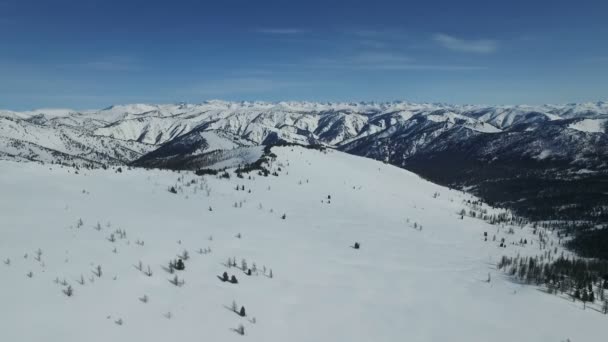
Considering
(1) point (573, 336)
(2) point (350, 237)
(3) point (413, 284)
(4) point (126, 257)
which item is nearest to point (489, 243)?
(2) point (350, 237)

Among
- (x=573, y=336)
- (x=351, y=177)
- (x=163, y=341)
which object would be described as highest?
(x=351, y=177)

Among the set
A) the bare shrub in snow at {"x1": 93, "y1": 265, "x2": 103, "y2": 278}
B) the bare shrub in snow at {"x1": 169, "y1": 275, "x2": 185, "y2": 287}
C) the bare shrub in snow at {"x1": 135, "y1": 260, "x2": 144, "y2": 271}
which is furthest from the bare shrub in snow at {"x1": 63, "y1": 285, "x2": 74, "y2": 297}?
the bare shrub in snow at {"x1": 169, "y1": 275, "x2": 185, "y2": 287}

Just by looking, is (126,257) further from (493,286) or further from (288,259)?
(493,286)

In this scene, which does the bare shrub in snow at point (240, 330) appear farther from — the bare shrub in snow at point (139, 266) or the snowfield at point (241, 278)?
the bare shrub in snow at point (139, 266)

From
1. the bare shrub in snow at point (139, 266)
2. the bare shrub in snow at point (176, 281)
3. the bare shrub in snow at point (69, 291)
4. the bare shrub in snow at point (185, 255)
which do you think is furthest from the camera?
the bare shrub in snow at point (185, 255)

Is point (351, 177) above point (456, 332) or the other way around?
above

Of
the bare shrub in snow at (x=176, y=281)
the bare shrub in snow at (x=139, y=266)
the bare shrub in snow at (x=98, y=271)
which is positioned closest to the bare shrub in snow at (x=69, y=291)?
the bare shrub in snow at (x=98, y=271)

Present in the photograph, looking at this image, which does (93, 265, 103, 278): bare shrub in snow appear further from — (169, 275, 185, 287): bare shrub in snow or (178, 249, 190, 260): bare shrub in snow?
(178, 249, 190, 260): bare shrub in snow

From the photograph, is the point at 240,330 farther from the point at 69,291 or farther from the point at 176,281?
the point at 69,291
